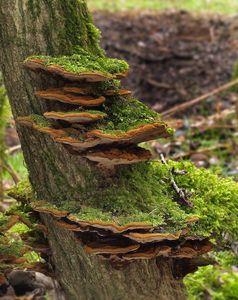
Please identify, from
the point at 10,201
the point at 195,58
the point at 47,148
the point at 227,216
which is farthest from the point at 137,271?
the point at 195,58

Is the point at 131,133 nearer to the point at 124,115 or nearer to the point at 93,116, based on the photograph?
the point at 93,116

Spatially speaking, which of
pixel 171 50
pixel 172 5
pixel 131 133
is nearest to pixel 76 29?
pixel 131 133

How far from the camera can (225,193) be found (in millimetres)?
3389

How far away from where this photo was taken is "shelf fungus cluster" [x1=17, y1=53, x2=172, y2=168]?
8.89 ft

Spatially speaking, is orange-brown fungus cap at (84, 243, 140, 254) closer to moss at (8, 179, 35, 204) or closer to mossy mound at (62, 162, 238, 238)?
mossy mound at (62, 162, 238, 238)

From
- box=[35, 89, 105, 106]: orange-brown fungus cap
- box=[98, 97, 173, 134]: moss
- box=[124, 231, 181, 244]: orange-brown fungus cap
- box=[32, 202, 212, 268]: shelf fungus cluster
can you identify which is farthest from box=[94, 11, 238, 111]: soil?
box=[124, 231, 181, 244]: orange-brown fungus cap

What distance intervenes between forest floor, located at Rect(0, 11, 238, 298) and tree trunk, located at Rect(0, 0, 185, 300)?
8.33 ft

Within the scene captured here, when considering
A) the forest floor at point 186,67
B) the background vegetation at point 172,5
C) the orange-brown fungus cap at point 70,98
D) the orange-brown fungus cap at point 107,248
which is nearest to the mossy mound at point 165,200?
the orange-brown fungus cap at point 107,248

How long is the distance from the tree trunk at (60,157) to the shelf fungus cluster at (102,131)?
0.39ft

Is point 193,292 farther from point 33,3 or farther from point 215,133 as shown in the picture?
point 215,133

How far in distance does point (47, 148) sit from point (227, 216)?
101 centimetres

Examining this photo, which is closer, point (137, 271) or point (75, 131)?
point (75, 131)

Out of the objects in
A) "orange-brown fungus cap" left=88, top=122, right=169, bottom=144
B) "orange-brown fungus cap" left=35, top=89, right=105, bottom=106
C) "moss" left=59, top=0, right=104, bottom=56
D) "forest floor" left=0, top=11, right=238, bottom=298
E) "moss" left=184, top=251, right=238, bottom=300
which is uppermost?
"moss" left=59, top=0, right=104, bottom=56

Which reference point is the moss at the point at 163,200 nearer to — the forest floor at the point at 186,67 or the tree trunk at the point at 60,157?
the tree trunk at the point at 60,157
